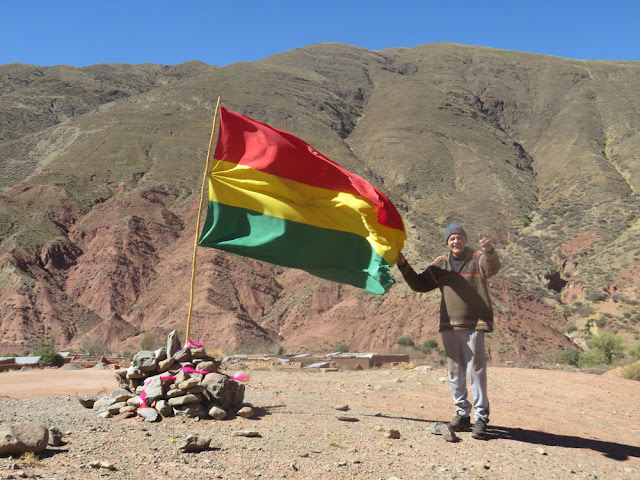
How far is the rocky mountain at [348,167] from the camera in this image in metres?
37.3

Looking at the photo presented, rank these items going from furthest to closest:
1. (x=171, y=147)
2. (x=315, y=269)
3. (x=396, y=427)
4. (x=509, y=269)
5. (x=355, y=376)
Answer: (x=171, y=147), (x=509, y=269), (x=355, y=376), (x=315, y=269), (x=396, y=427)

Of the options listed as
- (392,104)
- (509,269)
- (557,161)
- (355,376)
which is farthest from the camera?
(392,104)

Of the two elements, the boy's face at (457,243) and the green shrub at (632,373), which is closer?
the boy's face at (457,243)

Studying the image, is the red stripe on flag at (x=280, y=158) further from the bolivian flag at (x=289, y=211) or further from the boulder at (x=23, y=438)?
the boulder at (x=23, y=438)

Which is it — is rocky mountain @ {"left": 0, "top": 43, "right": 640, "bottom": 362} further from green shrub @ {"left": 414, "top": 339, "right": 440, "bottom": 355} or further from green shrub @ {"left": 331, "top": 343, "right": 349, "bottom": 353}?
green shrub @ {"left": 414, "top": 339, "right": 440, "bottom": 355}

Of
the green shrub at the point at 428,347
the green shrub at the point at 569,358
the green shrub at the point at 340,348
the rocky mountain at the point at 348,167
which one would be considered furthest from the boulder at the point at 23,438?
the green shrub at the point at 340,348

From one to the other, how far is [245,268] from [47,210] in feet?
67.2

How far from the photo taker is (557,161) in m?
70.6

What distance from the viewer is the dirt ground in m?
5.12

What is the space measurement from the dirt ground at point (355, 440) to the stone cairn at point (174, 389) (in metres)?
0.22

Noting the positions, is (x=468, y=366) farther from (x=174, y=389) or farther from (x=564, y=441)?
(x=174, y=389)

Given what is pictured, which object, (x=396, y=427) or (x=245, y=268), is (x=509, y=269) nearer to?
(x=245, y=268)

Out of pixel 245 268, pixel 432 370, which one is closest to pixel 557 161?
pixel 245 268

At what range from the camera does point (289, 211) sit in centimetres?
818
